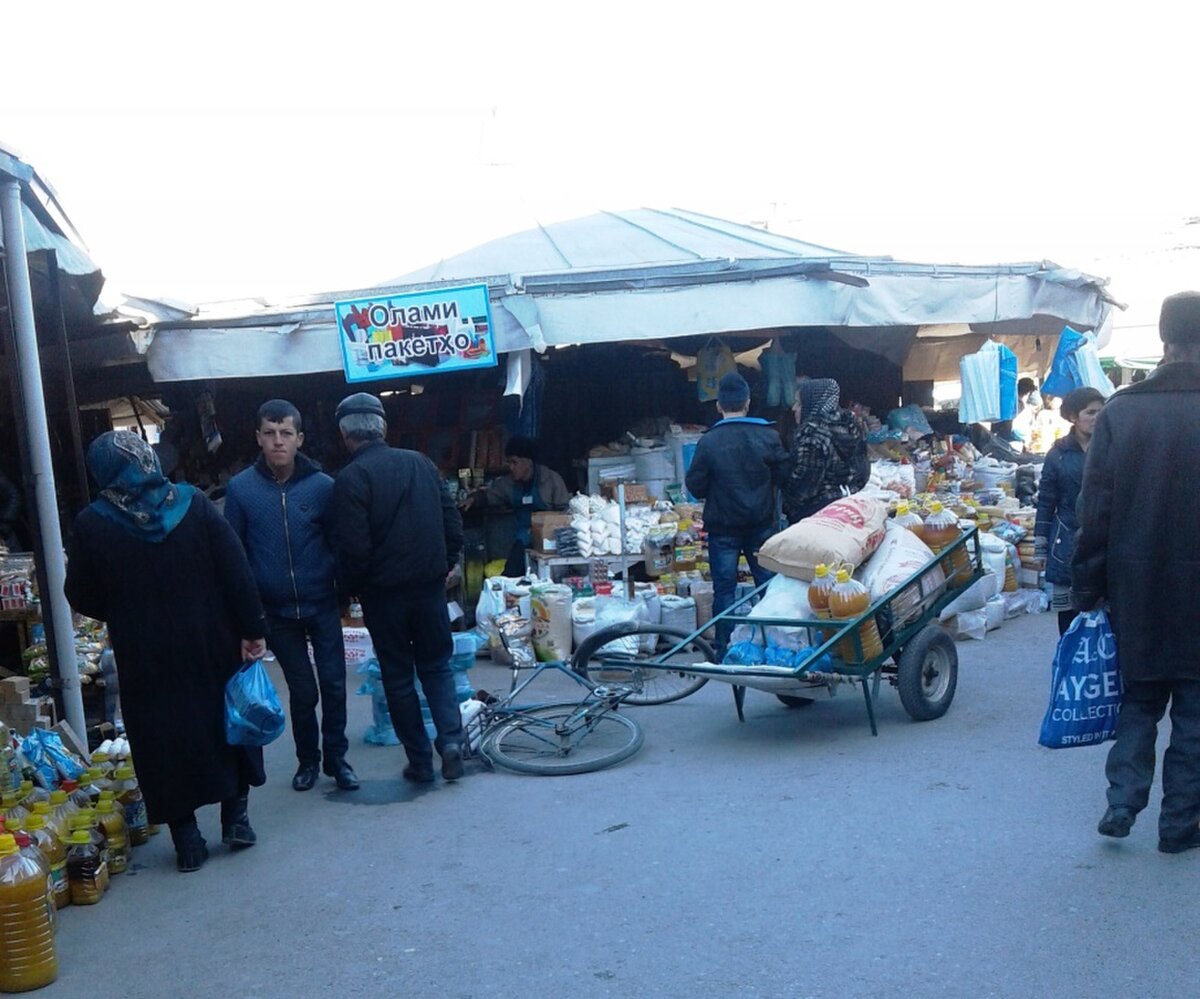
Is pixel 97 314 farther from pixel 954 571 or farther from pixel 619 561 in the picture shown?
pixel 954 571

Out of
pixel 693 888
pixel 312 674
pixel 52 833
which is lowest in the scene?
pixel 693 888

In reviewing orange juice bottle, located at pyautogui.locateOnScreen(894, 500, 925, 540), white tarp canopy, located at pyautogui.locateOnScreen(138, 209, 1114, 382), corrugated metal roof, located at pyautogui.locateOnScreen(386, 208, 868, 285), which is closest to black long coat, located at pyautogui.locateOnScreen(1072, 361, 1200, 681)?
orange juice bottle, located at pyautogui.locateOnScreen(894, 500, 925, 540)

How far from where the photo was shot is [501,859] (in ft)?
15.1

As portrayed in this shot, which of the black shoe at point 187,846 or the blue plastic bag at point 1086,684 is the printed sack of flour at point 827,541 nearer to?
the blue plastic bag at point 1086,684

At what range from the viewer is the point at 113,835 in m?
4.75

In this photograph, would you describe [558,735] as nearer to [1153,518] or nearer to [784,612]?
[784,612]

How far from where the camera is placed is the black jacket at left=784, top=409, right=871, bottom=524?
7602 mm

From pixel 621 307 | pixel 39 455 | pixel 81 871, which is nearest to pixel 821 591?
pixel 81 871

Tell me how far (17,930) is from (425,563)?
232 centimetres

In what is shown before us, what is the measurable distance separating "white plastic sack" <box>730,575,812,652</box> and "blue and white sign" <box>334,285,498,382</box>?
3588mm

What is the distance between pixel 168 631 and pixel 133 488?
0.59 metres

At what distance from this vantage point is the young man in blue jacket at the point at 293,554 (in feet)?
17.9

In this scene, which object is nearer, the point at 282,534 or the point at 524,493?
the point at 282,534

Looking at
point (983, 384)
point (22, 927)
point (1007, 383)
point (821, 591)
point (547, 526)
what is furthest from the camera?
point (1007, 383)
